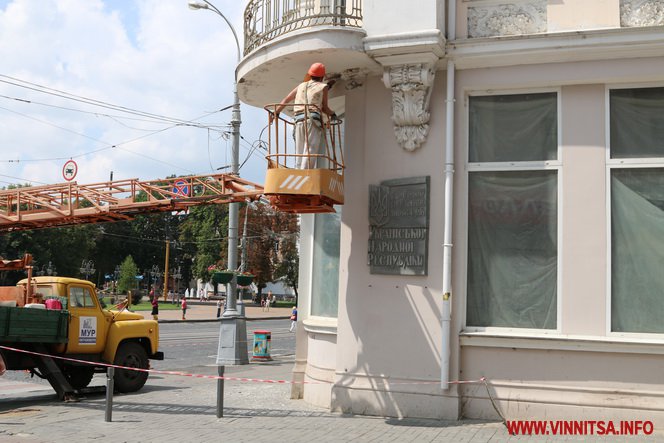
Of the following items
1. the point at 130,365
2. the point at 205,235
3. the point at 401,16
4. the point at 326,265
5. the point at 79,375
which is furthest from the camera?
the point at 205,235

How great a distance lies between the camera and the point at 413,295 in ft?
30.7

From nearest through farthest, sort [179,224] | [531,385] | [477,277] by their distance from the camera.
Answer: [531,385] → [477,277] → [179,224]

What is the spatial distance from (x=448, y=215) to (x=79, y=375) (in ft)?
27.3

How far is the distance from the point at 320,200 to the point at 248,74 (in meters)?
2.73

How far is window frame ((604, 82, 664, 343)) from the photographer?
27.9 feet

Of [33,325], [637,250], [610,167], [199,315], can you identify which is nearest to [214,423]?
[33,325]

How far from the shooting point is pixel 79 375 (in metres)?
13.4

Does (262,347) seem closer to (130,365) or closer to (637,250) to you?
(130,365)

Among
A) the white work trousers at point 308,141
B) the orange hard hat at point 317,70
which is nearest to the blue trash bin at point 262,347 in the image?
the white work trousers at point 308,141

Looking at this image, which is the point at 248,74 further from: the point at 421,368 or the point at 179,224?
the point at 179,224

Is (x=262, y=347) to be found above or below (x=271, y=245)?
below

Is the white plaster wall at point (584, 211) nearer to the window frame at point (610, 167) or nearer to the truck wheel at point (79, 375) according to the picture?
the window frame at point (610, 167)

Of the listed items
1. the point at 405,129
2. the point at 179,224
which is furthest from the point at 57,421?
the point at 179,224

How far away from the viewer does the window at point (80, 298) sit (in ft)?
42.7
